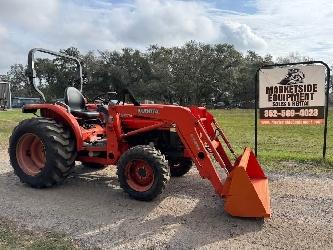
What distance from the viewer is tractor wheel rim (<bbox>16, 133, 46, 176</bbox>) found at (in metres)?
6.86

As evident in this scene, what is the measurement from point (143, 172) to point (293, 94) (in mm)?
4325

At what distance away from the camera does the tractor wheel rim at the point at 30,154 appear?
6859mm

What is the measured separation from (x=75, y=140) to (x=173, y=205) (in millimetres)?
1979

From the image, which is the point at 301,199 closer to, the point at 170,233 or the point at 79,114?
the point at 170,233

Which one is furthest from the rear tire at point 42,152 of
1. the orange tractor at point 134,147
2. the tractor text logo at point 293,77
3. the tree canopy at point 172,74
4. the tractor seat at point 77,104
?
the tree canopy at point 172,74

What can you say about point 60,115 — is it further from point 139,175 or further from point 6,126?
point 6,126

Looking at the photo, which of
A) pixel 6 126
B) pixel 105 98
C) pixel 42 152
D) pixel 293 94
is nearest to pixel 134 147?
pixel 42 152

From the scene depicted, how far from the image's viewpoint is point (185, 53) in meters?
59.2

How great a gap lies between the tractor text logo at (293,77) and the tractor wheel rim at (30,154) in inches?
199

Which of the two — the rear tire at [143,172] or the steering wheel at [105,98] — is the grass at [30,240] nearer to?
the rear tire at [143,172]

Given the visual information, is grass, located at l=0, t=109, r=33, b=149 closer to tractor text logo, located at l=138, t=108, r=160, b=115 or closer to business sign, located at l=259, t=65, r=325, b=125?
tractor text logo, located at l=138, t=108, r=160, b=115

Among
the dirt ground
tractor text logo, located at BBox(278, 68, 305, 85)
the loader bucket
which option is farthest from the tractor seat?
tractor text logo, located at BBox(278, 68, 305, 85)

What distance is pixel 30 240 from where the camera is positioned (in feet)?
14.6

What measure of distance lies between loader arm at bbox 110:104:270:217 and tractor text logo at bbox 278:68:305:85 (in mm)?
2860
